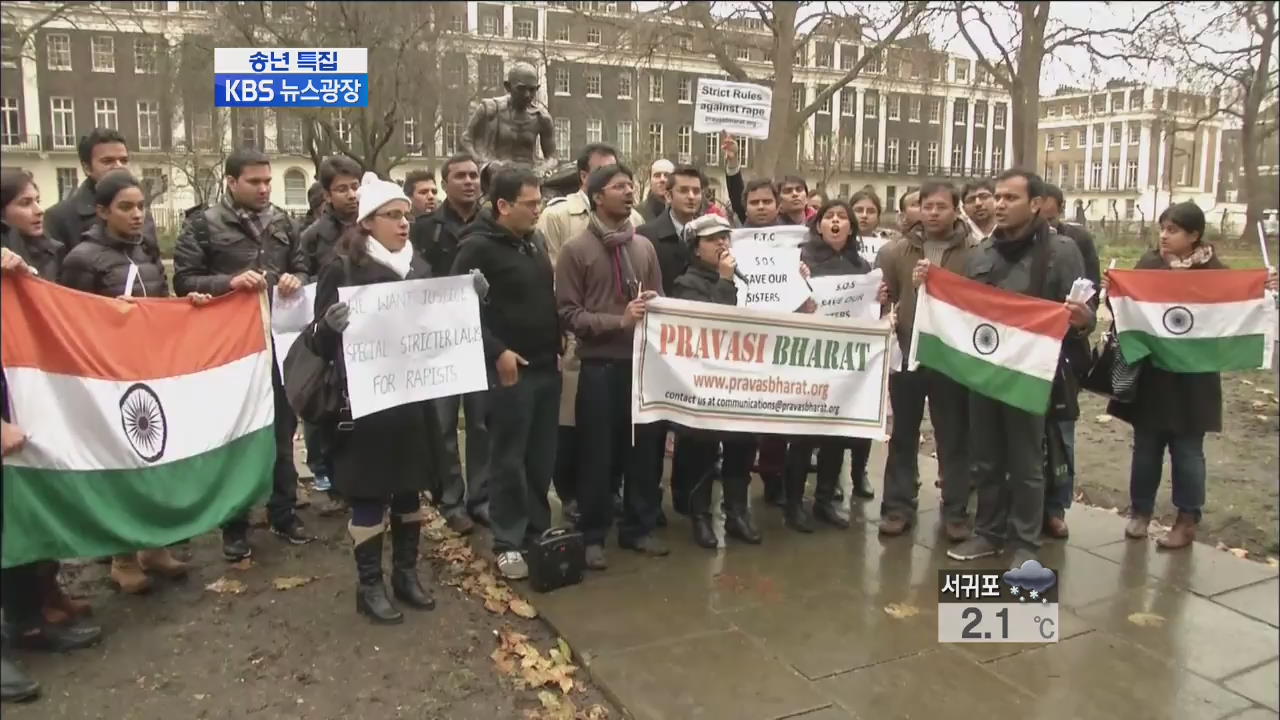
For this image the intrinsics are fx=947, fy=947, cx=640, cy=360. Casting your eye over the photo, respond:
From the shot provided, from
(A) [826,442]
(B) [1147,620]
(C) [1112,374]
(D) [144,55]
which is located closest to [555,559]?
(A) [826,442]

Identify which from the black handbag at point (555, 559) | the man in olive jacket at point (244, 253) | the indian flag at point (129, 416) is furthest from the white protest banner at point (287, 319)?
the black handbag at point (555, 559)

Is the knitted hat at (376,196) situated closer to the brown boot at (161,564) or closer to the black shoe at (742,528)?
the brown boot at (161,564)

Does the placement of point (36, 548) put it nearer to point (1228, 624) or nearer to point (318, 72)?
point (318, 72)

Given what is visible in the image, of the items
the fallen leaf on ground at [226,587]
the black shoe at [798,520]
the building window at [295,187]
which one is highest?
the building window at [295,187]

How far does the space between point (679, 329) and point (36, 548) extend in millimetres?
3164

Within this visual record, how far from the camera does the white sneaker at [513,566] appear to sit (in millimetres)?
5152

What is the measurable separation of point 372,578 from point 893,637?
2536 mm

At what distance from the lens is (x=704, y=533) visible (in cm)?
570

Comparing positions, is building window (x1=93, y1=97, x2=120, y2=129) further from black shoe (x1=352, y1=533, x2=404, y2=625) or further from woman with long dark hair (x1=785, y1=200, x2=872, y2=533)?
black shoe (x1=352, y1=533, x2=404, y2=625)

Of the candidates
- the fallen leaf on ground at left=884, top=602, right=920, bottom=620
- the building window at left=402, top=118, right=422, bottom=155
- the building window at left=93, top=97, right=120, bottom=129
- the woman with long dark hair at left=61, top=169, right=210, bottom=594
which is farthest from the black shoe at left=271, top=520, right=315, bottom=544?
the building window at left=402, top=118, right=422, bottom=155

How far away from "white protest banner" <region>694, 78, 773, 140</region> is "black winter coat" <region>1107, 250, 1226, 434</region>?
3.91 m

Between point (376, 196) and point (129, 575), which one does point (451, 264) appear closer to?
point (376, 196)

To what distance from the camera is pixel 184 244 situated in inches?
204

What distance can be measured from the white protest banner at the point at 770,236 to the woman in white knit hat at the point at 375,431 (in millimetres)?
2342
